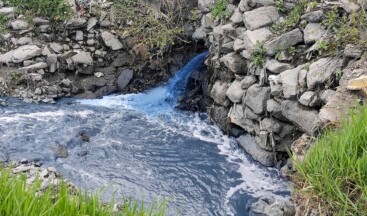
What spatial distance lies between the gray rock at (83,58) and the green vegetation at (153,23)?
0.91 m

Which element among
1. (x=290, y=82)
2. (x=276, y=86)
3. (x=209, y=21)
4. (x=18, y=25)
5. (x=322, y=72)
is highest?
(x=209, y=21)

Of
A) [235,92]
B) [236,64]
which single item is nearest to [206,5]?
[236,64]

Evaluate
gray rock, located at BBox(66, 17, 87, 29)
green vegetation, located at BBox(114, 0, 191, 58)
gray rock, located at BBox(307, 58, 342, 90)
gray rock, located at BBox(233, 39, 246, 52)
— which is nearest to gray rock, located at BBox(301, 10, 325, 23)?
gray rock, located at BBox(307, 58, 342, 90)

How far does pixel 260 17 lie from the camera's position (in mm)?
7410

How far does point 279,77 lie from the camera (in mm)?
6414

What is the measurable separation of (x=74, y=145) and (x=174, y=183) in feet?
6.42

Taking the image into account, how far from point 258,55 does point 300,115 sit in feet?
4.87

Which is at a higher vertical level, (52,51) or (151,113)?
(52,51)

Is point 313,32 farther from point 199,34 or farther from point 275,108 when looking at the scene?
point 199,34

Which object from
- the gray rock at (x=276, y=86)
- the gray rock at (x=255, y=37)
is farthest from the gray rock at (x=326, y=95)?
the gray rock at (x=255, y=37)

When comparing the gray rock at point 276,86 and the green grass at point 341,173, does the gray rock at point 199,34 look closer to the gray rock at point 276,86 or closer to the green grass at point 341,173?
the gray rock at point 276,86

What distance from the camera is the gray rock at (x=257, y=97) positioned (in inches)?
265

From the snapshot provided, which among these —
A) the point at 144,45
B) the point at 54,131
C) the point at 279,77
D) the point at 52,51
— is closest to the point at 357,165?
the point at 279,77

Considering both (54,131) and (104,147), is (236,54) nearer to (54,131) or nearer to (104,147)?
(104,147)
